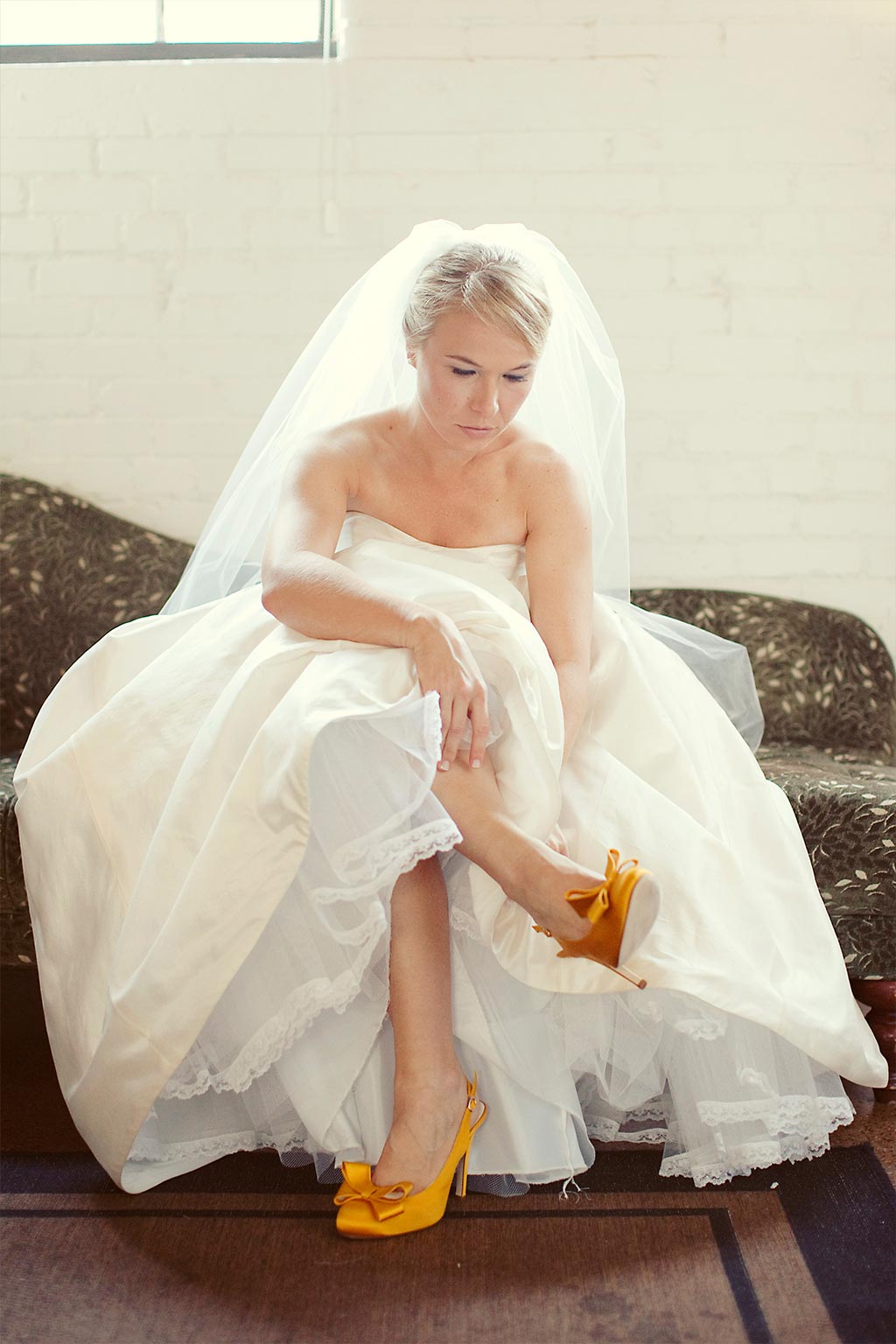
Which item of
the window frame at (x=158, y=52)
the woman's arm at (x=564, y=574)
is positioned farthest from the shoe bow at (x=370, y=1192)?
the window frame at (x=158, y=52)

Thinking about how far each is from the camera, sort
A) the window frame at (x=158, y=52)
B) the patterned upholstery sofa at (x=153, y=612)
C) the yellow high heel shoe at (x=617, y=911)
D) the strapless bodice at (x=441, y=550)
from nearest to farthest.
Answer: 1. the yellow high heel shoe at (x=617, y=911)
2. the strapless bodice at (x=441, y=550)
3. the patterned upholstery sofa at (x=153, y=612)
4. the window frame at (x=158, y=52)

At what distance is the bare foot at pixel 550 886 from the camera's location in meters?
1.51

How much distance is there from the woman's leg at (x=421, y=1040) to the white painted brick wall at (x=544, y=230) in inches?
60.9

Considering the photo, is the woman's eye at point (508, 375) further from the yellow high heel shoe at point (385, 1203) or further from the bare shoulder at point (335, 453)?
the yellow high heel shoe at point (385, 1203)

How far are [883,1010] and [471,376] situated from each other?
1.25 m

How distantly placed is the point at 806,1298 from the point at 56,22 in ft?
10.2

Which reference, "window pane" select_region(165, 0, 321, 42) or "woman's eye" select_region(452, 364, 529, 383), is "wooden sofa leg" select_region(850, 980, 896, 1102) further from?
"window pane" select_region(165, 0, 321, 42)

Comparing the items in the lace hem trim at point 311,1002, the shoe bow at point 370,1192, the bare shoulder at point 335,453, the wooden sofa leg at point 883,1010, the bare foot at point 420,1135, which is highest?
the bare shoulder at point 335,453

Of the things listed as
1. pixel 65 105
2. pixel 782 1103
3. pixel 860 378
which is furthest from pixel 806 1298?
pixel 65 105

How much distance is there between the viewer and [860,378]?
9.64 feet

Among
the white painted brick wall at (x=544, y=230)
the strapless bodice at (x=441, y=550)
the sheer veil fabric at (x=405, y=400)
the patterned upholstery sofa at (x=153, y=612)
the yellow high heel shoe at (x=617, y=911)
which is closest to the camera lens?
the yellow high heel shoe at (x=617, y=911)

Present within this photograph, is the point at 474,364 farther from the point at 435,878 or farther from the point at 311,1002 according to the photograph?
the point at 311,1002

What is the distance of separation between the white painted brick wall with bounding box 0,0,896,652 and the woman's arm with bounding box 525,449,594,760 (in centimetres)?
94

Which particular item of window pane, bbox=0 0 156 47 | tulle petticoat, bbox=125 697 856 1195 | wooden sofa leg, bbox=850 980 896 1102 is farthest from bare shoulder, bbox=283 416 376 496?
window pane, bbox=0 0 156 47
